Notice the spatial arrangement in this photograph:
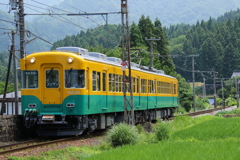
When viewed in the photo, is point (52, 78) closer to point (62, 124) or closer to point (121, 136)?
point (62, 124)

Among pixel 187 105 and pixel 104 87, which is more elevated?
pixel 104 87

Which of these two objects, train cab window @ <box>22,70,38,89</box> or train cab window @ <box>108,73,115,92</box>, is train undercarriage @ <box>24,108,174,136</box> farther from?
train cab window @ <box>108,73,115,92</box>

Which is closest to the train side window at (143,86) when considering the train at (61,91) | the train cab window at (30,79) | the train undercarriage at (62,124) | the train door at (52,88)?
the train undercarriage at (62,124)

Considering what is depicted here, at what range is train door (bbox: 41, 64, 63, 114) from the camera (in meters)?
16.5

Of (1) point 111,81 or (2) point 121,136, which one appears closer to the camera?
(2) point 121,136

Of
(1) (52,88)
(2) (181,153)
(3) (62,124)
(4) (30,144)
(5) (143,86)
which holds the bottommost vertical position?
(4) (30,144)

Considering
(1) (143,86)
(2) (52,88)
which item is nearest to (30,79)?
(2) (52,88)

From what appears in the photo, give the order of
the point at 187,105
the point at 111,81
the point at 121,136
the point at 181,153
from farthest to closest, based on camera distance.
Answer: the point at 187,105 → the point at 111,81 → the point at 121,136 → the point at 181,153

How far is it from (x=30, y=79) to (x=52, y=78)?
865 millimetres

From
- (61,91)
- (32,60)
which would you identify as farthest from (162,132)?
(32,60)

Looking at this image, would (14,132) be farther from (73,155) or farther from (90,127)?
(73,155)

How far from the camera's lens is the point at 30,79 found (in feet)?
55.3

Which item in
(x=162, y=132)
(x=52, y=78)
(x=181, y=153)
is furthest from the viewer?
(x=52, y=78)

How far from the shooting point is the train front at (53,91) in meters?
16.4
